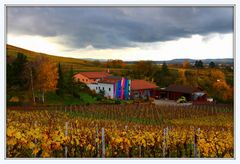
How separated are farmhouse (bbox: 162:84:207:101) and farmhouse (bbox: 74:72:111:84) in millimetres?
1288

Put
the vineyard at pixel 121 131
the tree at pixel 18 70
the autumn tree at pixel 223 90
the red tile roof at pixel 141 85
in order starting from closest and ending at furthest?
the vineyard at pixel 121 131 < the tree at pixel 18 70 < the autumn tree at pixel 223 90 < the red tile roof at pixel 141 85

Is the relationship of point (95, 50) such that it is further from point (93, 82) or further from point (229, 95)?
point (229, 95)

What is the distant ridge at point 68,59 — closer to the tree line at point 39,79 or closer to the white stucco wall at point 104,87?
the tree line at point 39,79

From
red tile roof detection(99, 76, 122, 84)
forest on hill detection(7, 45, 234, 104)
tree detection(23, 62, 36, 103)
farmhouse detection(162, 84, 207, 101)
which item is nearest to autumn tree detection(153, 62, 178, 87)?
forest on hill detection(7, 45, 234, 104)

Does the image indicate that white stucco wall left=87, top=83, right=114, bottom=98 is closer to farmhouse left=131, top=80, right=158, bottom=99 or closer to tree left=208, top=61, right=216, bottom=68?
farmhouse left=131, top=80, right=158, bottom=99

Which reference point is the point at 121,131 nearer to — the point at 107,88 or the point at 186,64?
the point at 107,88

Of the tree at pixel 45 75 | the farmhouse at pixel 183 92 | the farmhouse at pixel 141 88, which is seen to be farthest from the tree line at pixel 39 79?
the farmhouse at pixel 183 92

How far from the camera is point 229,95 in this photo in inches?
328

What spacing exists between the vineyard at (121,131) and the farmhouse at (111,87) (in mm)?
223

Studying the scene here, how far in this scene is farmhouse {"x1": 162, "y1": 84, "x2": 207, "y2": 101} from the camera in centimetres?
859

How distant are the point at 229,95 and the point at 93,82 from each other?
269cm

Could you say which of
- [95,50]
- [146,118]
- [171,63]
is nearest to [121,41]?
[95,50]

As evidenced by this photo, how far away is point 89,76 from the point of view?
28.0ft

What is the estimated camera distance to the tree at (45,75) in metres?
8.36
